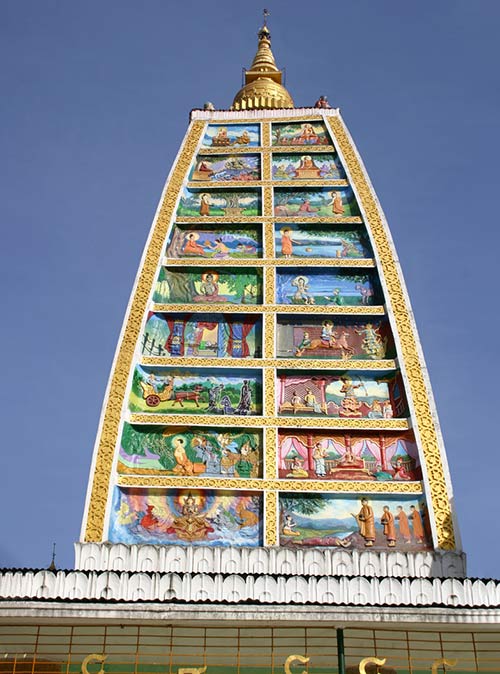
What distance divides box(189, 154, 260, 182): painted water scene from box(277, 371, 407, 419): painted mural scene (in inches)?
260

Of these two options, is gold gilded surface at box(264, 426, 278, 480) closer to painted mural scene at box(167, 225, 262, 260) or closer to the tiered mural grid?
the tiered mural grid

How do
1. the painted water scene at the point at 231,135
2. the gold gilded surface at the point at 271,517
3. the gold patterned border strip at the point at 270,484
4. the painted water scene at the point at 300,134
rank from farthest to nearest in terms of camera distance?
the painted water scene at the point at 231,135
the painted water scene at the point at 300,134
the gold patterned border strip at the point at 270,484
the gold gilded surface at the point at 271,517

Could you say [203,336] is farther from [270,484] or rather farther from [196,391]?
[270,484]

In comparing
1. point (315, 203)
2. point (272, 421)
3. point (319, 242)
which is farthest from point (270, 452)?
point (315, 203)

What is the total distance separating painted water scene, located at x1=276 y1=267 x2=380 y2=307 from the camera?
21.7 m

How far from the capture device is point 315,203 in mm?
24062

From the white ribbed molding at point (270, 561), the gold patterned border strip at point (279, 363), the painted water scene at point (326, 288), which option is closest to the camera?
the white ribbed molding at point (270, 561)

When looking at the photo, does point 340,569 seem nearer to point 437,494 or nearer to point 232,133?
point 437,494

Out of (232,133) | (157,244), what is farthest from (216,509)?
(232,133)

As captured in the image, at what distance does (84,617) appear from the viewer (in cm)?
1329

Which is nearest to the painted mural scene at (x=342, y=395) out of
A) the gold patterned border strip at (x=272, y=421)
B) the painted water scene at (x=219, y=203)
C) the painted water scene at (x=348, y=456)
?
the gold patterned border strip at (x=272, y=421)

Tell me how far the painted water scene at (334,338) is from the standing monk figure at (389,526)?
3.48 m

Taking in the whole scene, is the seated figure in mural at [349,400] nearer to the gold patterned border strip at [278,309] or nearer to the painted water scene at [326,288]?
the gold patterned border strip at [278,309]

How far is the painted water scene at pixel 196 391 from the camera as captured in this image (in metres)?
19.8
